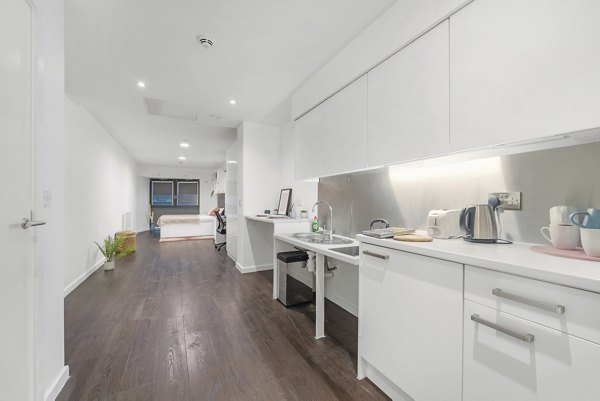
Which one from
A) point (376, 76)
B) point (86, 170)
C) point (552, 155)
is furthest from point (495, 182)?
point (86, 170)

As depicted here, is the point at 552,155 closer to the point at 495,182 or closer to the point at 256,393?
the point at 495,182

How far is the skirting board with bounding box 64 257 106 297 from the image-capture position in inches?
118

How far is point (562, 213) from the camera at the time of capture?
1097 mm

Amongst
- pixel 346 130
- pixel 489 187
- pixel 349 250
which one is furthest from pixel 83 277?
pixel 489 187

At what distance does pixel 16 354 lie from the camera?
107cm

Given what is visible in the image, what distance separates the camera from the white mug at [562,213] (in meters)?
1.09

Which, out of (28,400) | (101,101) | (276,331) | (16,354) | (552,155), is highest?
(101,101)

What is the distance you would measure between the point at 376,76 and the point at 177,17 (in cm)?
157

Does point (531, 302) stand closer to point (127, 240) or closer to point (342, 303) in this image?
point (342, 303)

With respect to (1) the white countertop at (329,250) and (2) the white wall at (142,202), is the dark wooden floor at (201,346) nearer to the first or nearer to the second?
(1) the white countertop at (329,250)

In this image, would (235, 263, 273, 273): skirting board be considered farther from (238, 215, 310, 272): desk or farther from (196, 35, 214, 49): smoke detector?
(196, 35, 214, 49): smoke detector

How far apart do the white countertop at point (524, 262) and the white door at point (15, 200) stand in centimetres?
186

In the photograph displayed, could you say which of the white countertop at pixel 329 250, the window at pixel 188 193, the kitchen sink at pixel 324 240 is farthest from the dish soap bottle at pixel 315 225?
the window at pixel 188 193

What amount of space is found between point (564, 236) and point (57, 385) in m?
2.87
